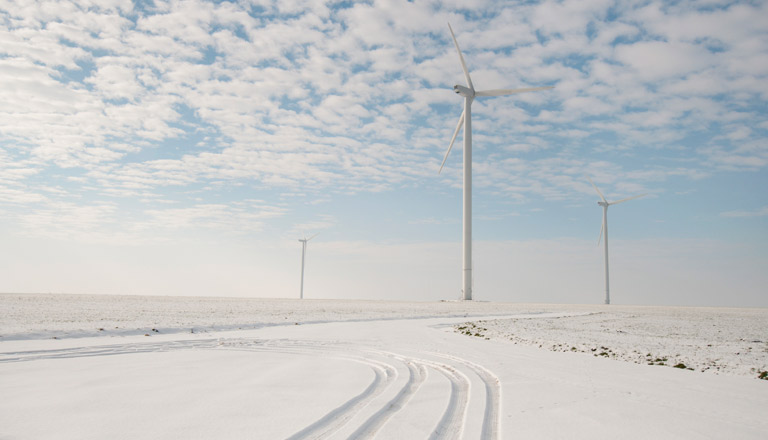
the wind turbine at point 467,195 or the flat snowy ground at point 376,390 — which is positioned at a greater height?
the wind turbine at point 467,195

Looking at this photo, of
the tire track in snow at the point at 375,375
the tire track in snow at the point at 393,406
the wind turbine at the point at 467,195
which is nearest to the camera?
the tire track in snow at the point at 393,406

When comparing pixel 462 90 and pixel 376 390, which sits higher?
pixel 462 90

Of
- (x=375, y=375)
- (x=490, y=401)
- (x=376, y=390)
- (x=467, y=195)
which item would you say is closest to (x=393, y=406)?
(x=376, y=390)

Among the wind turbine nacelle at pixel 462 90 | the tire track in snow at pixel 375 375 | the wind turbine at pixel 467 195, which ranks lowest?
the tire track in snow at pixel 375 375

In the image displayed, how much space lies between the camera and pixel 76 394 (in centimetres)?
712

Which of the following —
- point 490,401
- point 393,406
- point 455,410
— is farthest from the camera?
point 490,401

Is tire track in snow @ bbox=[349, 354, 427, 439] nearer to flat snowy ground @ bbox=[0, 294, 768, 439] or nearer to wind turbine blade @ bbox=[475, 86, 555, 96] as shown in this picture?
flat snowy ground @ bbox=[0, 294, 768, 439]

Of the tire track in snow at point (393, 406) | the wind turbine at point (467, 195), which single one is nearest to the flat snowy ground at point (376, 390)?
the tire track in snow at point (393, 406)

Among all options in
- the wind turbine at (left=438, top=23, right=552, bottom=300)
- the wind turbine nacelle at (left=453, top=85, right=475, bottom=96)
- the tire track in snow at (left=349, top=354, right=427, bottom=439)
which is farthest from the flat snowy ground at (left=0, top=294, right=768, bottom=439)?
the wind turbine nacelle at (left=453, top=85, right=475, bottom=96)

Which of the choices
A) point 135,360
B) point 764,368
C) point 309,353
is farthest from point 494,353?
point 135,360

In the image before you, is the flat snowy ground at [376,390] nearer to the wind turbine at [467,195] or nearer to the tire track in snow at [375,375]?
the tire track in snow at [375,375]

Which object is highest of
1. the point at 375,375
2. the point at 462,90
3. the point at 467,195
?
the point at 462,90

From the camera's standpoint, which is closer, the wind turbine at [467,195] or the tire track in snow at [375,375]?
the tire track in snow at [375,375]

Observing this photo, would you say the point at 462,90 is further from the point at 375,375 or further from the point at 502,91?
the point at 375,375
